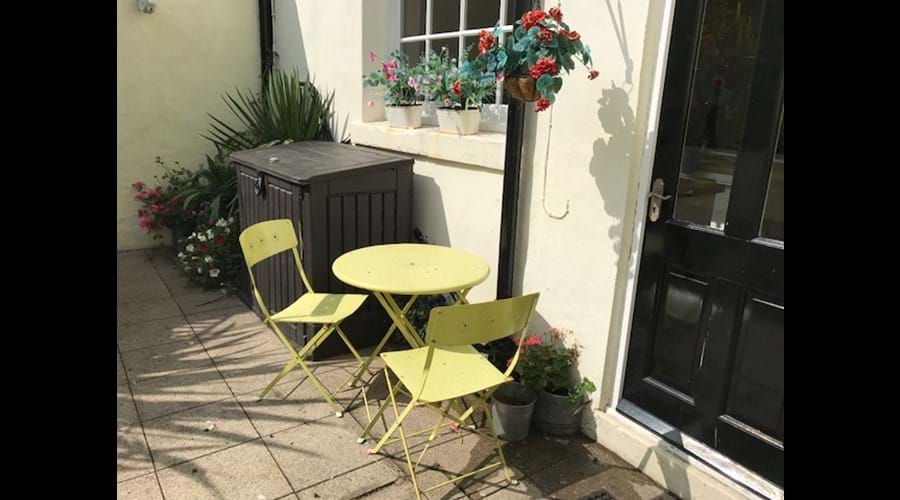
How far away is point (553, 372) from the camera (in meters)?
2.93

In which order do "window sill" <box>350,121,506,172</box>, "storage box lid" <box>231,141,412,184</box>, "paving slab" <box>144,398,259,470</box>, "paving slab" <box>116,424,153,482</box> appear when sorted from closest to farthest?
"paving slab" <box>116,424,153,482</box>, "paving slab" <box>144,398,259,470</box>, "window sill" <box>350,121,506,172</box>, "storage box lid" <box>231,141,412,184</box>

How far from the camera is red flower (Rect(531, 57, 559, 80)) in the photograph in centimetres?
246

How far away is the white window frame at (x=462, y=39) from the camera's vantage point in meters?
3.77

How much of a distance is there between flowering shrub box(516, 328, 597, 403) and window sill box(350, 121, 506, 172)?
117cm

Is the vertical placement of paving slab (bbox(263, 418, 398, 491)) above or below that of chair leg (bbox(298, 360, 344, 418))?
below

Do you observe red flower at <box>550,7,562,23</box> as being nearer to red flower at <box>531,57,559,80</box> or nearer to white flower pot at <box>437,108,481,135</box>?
red flower at <box>531,57,559,80</box>

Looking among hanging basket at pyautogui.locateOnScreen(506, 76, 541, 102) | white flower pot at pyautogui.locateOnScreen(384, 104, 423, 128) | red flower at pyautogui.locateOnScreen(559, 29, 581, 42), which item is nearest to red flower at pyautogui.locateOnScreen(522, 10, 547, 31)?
red flower at pyautogui.locateOnScreen(559, 29, 581, 42)

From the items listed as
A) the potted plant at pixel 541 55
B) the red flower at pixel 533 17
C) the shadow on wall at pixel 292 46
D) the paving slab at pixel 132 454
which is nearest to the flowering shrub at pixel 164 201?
the shadow on wall at pixel 292 46

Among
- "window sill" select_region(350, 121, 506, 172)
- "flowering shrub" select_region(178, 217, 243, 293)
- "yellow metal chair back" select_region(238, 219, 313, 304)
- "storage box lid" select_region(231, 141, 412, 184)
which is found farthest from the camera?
"flowering shrub" select_region(178, 217, 243, 293)

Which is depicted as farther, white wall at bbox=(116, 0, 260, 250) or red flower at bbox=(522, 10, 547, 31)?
white wall at bbox=(116, 0, 260, 250)

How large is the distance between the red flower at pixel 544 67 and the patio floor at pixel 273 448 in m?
1.91

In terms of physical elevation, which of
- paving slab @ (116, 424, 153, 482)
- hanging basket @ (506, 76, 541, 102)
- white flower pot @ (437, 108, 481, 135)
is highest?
hanging basket @ (506, 76, 541, 102)
